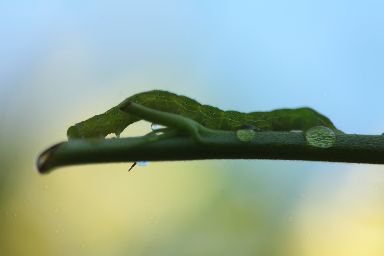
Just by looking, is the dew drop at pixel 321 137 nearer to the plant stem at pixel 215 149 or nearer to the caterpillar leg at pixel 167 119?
the plant stem at pixel 215 149

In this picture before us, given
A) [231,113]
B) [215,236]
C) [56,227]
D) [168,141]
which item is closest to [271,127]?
[231,113]

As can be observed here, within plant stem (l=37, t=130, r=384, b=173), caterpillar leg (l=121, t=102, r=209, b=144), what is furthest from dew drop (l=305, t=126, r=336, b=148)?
caterpillar leg (l=121, t=102, r=209, b=144)

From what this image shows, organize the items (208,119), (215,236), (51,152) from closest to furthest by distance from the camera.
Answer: (51,152) → (208,119) → (215,236)

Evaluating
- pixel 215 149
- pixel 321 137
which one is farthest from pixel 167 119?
pixel 321 137

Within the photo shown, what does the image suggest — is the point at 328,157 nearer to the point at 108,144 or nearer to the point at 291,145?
the point at 291,145

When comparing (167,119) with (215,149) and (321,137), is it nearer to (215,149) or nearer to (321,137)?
(215,149)

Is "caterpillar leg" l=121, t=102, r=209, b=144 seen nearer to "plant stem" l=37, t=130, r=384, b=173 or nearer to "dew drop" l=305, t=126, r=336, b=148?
"plant stem" l=37, t=130, r=384, b=173
